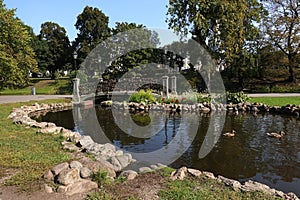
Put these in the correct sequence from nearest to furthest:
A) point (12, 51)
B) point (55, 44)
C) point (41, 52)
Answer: point (12, 51) < point (41, 52) < point (55, 44)

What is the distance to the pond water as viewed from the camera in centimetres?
548

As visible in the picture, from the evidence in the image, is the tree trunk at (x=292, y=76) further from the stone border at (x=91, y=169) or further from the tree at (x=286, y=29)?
the stone border at (x=91, y=169)

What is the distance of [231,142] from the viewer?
775 cm

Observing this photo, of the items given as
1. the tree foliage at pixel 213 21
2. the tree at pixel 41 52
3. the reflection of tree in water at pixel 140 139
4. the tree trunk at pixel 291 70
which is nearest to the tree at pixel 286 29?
the tree trunk at pixel 291 70

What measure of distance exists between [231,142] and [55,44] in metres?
35.4

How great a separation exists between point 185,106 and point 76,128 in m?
6.16

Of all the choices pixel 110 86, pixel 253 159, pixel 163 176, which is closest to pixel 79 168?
pixel 163 176

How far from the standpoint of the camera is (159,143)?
310 inches

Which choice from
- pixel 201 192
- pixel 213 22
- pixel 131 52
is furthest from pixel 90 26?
pixel 201 192

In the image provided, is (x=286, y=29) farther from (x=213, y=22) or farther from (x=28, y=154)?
(x=28, y=154)

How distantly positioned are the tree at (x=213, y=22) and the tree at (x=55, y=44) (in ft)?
70.5

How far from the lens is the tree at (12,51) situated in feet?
59.0

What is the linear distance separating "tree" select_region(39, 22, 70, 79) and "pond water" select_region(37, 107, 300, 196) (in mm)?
27117

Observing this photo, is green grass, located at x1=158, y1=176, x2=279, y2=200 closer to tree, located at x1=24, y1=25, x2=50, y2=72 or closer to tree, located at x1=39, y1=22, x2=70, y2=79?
tree, located at x1=24, y1=25, x2=50, y2=72
